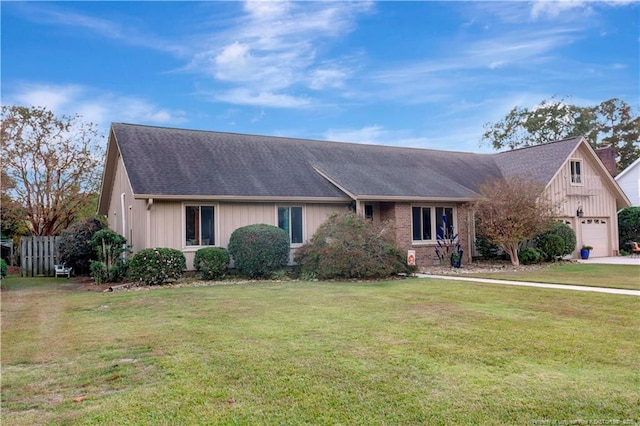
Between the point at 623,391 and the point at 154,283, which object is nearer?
the point at 623,391

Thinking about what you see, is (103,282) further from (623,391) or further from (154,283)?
(623,391)

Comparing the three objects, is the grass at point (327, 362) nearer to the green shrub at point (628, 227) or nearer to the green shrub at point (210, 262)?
the green shrub at point (210, 262)

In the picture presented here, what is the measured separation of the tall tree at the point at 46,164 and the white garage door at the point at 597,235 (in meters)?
26.5

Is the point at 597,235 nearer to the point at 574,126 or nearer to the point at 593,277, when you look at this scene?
the point at 593,277

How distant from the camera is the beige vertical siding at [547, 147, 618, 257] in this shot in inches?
878

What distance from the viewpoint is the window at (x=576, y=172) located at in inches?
902

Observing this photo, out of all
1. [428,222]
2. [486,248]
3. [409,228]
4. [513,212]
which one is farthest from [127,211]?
[486,248]

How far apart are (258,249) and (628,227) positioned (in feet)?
71.6

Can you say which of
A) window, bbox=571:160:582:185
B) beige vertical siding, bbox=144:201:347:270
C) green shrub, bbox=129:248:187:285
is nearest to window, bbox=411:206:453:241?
beige vertical siding, bbox=144:201:347:270

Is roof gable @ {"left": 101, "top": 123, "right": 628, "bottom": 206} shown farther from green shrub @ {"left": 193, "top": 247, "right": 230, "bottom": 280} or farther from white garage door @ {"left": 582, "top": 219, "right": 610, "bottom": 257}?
white garage door @ {"left": 582, "top": 219, "right": 610, "bottom": 257}

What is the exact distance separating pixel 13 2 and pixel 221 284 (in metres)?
9.56

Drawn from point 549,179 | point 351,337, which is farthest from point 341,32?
point 351,337

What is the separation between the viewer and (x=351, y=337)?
614cm

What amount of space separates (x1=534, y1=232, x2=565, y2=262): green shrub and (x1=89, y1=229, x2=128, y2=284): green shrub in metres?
16.7
